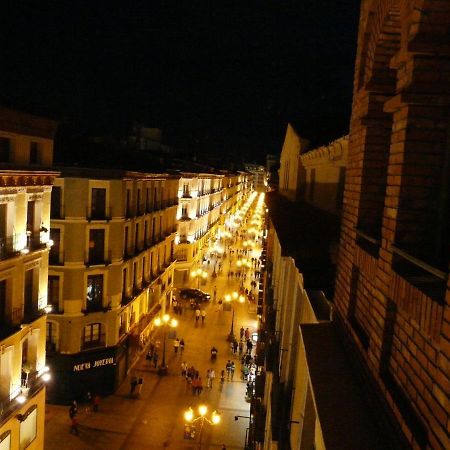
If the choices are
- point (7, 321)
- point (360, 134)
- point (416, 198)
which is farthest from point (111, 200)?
point (416, 198)

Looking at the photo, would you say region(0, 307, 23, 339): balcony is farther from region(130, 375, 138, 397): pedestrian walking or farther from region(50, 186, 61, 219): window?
region(130, 375, 138, 397): pedestrian walking

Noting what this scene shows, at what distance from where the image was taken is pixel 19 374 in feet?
59.6

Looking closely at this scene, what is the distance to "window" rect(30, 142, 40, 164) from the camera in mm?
19438

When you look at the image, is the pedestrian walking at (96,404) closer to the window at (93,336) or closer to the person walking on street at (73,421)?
the person walking on street at (73,421)

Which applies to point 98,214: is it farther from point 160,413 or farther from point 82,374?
point 160,413

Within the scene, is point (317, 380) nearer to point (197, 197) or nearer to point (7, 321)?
point (7, 321)

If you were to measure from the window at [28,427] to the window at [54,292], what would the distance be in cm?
728

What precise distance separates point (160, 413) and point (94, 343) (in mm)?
5392

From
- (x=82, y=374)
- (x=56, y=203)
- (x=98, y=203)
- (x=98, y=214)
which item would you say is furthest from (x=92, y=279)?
(x=82, y=374)

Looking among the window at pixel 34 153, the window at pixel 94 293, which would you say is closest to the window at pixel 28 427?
the window at pixel 94 293

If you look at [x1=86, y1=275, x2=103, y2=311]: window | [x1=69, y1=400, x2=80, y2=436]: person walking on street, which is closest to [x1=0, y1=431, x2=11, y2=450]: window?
[x1=69, y1=400, x2=80, y2=436]: person walking on street

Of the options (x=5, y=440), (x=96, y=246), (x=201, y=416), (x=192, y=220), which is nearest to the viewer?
(x=5, y=440)

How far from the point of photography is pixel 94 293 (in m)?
26.8

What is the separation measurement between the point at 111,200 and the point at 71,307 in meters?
5.92
